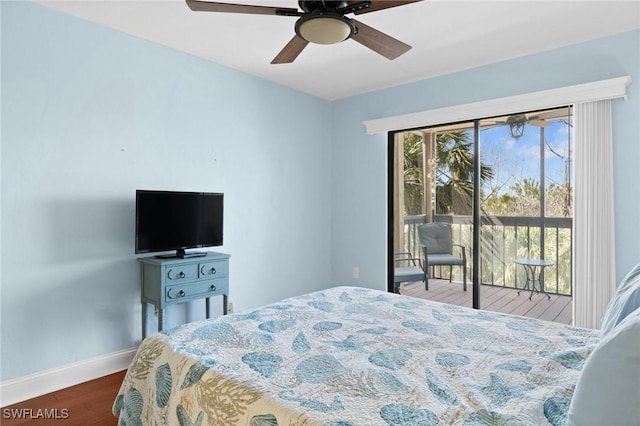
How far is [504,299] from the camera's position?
362 cm

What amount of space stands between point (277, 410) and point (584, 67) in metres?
3.41

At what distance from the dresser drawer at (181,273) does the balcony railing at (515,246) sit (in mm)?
2467

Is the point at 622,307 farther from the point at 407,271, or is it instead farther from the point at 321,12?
the point at 407,271

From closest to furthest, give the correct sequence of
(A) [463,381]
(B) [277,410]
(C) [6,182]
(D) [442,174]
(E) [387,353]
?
(B) [277,410], (A) [463,381], (E) [387,353], (C) [6,182], (D) [442,174]

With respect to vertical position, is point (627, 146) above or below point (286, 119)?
below

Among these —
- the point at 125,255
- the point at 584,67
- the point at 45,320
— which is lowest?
the point at 45,320

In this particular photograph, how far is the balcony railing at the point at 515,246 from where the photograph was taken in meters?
3.31

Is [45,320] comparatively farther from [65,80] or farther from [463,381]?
[463,381]

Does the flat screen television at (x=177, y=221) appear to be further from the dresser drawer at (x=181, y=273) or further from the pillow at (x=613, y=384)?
the pillow at (x=613, y=384)

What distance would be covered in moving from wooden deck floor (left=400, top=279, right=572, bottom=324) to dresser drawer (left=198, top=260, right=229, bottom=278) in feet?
6.85

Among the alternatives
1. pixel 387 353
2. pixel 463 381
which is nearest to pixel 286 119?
pixel 387 353

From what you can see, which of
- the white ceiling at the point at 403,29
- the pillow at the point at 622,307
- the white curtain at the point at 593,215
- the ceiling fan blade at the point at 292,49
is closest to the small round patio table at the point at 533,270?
the white curtain at the point at 593,215

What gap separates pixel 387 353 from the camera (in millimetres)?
1594

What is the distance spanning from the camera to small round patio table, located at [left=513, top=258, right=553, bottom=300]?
135 inches
